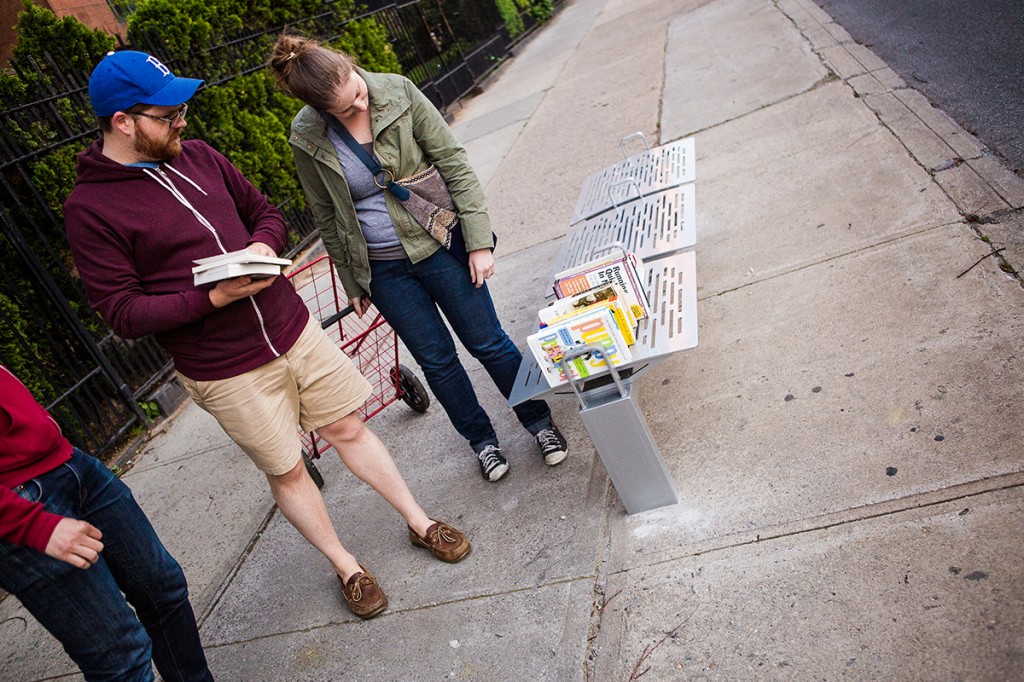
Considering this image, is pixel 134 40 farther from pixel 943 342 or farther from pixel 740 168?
pixel 943 342

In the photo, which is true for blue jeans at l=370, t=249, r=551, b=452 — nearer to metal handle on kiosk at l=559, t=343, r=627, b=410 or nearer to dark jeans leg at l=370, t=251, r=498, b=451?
dark jeans leg at l=370, t=251, r=498, b=451

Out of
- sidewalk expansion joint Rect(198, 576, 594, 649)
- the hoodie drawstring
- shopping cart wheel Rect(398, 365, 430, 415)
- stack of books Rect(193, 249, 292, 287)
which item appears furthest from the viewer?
shopping cart wheel Rect(398, 365, 430, 415)

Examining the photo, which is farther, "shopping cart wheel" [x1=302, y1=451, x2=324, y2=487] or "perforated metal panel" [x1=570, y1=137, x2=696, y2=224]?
"perforated metal panel" [x1=570, y1=137, x2=696, y2=224]

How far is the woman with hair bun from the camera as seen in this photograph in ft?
10.0

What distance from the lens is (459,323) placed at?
139 inches

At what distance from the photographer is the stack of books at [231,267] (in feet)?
8.07

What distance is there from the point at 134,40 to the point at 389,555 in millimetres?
5821

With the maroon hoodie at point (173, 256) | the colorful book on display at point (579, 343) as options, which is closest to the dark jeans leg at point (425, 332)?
the maroon hoodie at point (173, 256)

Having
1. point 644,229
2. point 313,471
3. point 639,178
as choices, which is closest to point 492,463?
point 313,471

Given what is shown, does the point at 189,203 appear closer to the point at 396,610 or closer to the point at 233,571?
the point at 396,610

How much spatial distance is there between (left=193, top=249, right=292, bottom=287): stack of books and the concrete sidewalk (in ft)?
4.73

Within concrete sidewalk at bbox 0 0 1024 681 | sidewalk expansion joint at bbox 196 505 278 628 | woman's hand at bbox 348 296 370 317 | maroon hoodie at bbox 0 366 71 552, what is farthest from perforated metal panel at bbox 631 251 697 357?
sidewalk expansion joint at bbox 196 505 278 628

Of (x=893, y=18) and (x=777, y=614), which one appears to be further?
(x=893, y=18)

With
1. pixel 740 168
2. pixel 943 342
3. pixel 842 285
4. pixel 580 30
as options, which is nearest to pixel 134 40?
pixel 740 168
